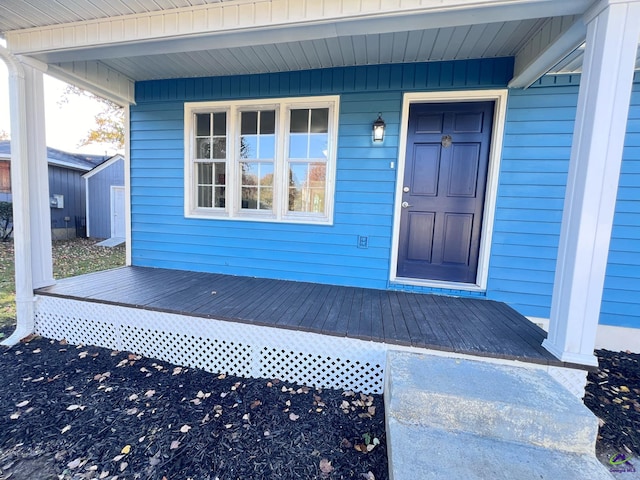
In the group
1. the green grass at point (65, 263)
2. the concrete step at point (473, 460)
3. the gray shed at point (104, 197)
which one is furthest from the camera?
the gray shed at point (104, 197)

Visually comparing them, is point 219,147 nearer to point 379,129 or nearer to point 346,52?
point 346,52

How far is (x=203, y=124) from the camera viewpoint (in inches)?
149

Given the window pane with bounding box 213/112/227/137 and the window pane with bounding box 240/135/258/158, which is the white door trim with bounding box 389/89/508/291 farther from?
the window pane with bounding box 213/112/227/137

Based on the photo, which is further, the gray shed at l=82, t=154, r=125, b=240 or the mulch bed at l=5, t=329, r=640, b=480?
the gray shed at l=82, t=154, r=125, b=240

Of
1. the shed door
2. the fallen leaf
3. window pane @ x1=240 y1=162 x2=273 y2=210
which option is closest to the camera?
the fallen leaf


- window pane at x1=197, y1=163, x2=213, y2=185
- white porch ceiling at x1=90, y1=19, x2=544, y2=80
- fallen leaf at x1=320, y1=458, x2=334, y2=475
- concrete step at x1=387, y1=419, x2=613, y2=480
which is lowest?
fallen leaf at x1=320, y1=458, x2=334, y2=475

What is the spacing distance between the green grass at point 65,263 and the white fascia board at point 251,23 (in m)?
2.89

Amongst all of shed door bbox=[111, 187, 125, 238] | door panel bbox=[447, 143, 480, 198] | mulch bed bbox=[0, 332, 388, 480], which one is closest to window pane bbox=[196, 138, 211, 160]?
mulch bed bbox=[0, 332, 388, 480]

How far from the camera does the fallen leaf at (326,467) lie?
150cm

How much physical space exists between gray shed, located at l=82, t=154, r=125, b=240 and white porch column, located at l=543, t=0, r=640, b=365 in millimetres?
11650

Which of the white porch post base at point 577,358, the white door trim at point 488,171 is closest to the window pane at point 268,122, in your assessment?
the white door trim at point 488,171

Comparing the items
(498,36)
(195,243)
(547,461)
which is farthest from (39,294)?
(498,36)

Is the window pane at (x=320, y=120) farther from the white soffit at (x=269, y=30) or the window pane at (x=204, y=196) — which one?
the window pane at (x=204, y=196)

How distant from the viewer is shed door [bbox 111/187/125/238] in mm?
9812
